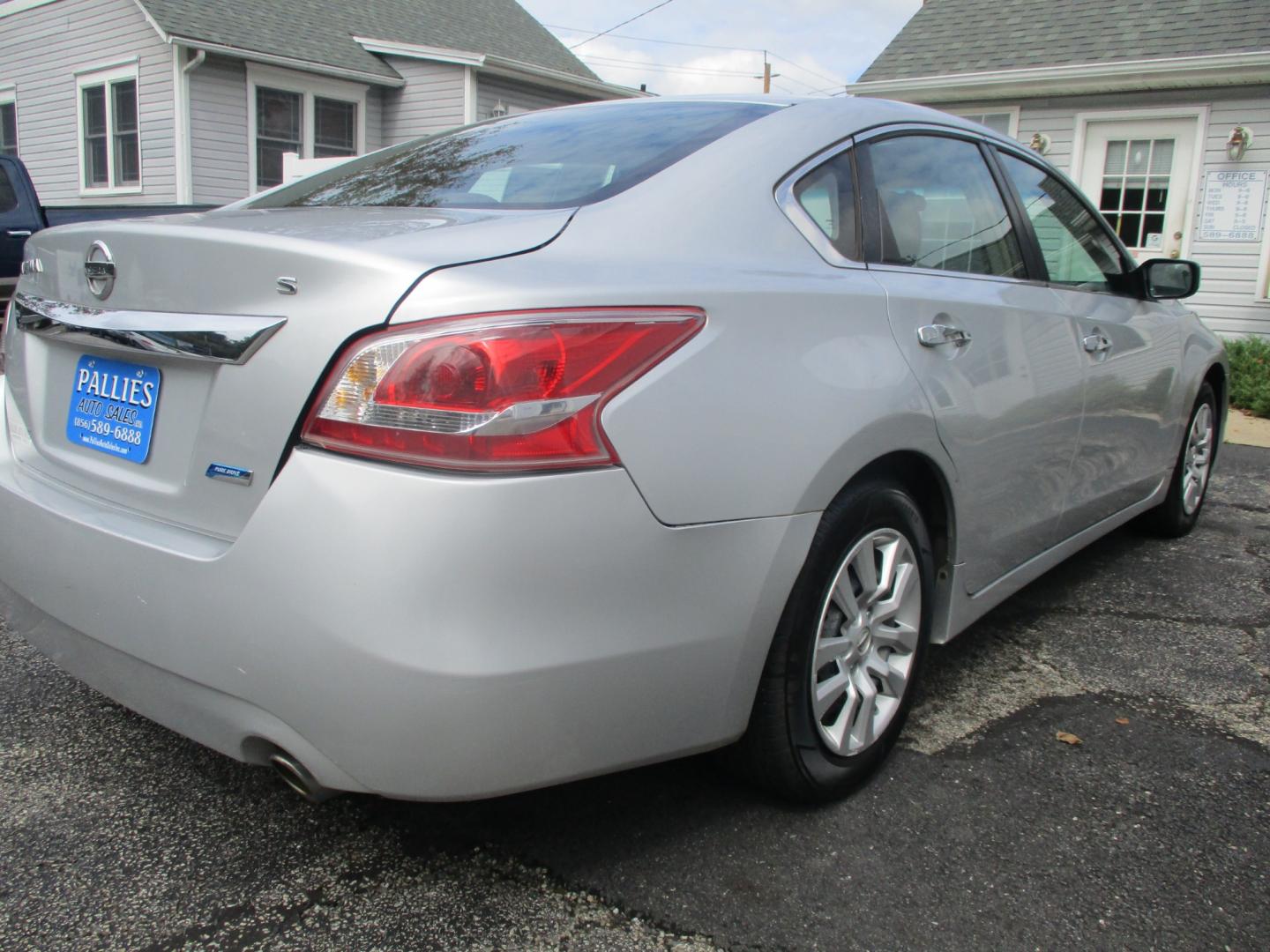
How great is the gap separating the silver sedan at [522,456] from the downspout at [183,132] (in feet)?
42.8

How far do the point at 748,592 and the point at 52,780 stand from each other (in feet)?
5.30

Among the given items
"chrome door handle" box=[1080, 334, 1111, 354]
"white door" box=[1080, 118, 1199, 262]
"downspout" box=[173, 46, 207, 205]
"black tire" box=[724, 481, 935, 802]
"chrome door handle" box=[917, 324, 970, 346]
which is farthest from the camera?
"downspout" box=[173, 46, 207, 205]

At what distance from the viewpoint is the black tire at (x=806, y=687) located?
2127mm

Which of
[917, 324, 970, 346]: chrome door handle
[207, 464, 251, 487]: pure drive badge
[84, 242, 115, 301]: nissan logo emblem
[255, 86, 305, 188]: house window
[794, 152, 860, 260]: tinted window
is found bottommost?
[207, 464, 251, 487]: pure drive badge

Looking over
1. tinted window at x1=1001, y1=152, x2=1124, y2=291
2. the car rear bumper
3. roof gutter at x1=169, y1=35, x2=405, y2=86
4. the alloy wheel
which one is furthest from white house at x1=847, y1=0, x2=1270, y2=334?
the car rear bumper

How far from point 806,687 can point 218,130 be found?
1457 centimetres

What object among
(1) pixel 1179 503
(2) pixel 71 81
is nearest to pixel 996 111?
(1) pixel 1179 503

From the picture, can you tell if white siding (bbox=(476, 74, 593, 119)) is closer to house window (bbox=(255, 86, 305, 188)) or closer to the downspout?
house window (bbox=(255, 86, 305, 188))

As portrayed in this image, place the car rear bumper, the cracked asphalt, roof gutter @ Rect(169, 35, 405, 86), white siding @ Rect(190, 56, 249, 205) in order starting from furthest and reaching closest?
white siding @ Rect(190, 56, 249, 205) → roof gutter @ Rect(169, 35, 405, 86) → the cracked asphalt → the car rear bumper

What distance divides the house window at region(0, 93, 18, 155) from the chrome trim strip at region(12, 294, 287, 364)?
18507mm

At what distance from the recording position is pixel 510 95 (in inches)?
648

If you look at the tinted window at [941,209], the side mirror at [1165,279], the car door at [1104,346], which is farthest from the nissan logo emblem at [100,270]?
the side mirror at [1165,279]

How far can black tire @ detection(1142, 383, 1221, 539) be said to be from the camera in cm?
449

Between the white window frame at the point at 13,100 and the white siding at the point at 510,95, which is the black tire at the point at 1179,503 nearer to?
the white siding at the point at 510,95
